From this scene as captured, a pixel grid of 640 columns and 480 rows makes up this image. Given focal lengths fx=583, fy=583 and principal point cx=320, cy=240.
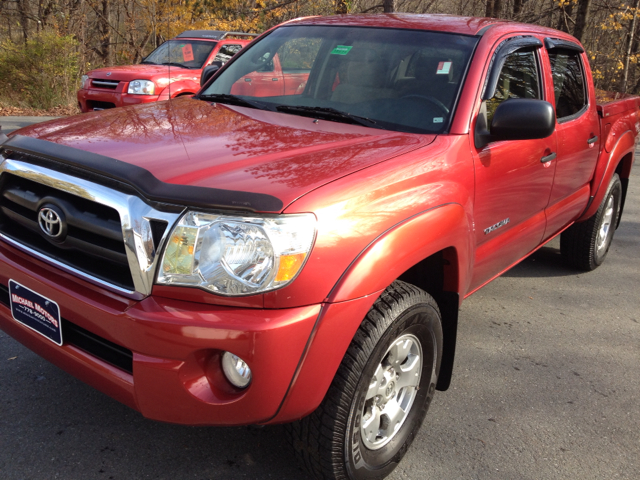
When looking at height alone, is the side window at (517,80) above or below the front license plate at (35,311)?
above

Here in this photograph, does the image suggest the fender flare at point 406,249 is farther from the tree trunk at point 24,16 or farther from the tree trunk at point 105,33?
the tree trunk at point 105,33

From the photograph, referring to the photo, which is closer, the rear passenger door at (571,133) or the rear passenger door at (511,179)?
the rear passenger door at (511,179)

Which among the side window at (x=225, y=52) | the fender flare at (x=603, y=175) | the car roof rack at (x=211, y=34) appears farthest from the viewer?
the car roof rack at (x=211, y=34)

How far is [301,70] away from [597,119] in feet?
7.25

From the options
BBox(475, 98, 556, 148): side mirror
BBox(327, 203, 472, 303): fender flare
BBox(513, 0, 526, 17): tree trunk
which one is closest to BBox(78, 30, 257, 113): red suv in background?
BBox(475, 98, 556, 148): side mirror

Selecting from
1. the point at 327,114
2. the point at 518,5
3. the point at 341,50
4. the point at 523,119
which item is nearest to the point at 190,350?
the point at 327,114

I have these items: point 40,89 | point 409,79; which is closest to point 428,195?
point 409,79

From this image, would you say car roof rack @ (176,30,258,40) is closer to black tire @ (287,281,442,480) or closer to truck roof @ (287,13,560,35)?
truck roof @ (287,13,560,35)

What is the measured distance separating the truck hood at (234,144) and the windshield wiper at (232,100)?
0.09 metres

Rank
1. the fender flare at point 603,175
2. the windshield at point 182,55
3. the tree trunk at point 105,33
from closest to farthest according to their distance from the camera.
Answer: the fender flare at point 603,175, the windshield at point 182,55, the tree trunk at point 105,33

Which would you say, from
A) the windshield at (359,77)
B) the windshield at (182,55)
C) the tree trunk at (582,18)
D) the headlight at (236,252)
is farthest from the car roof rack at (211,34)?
the headlight at (236,252)

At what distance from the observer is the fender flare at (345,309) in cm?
181

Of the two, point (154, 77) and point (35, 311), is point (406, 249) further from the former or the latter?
point (154, 77)

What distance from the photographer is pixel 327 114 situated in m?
2.82
